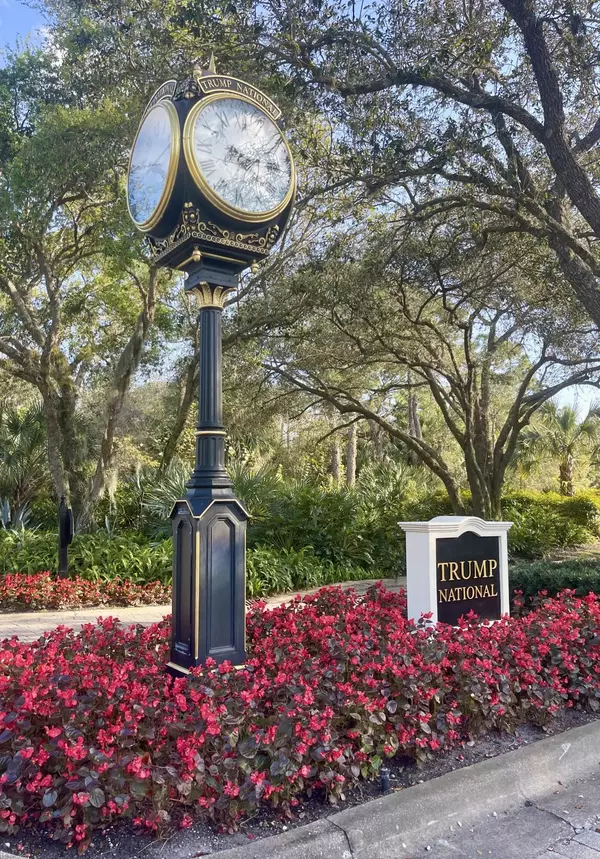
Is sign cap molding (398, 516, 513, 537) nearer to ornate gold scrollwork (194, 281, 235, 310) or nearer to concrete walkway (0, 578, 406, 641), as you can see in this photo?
ornate gold scrollwork (194, 281, 235, 310)

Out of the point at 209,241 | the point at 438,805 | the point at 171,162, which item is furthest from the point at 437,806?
the point at 171,162

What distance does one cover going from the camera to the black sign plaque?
5234 mm

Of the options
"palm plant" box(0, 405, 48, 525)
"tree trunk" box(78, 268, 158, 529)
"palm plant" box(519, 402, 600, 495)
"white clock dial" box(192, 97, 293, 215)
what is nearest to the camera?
"white clock dial" box(192, 97, 293, 215)

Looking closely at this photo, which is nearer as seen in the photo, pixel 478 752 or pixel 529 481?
pixel 478 752

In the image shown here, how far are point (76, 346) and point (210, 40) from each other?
10.3 meters

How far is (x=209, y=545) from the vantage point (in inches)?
146

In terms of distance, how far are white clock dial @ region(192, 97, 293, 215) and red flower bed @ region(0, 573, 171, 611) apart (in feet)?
20.1

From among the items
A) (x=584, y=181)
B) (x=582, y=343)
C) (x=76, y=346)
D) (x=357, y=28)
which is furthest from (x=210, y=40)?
(x=76, y=346)

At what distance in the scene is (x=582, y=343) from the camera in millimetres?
13000

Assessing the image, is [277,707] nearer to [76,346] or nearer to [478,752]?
[478,752]

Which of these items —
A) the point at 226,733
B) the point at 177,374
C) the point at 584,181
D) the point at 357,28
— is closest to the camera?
the point at 226,733

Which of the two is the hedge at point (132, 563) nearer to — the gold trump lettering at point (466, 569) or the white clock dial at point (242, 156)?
the gold trump lettering at point (466, 569)

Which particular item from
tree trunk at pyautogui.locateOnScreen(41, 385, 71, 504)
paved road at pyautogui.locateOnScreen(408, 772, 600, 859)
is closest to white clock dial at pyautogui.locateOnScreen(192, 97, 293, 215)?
paved road at pyautogui.locateOnScreen(408, 772, 600, 859)

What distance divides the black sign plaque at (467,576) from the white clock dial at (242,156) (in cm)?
289
